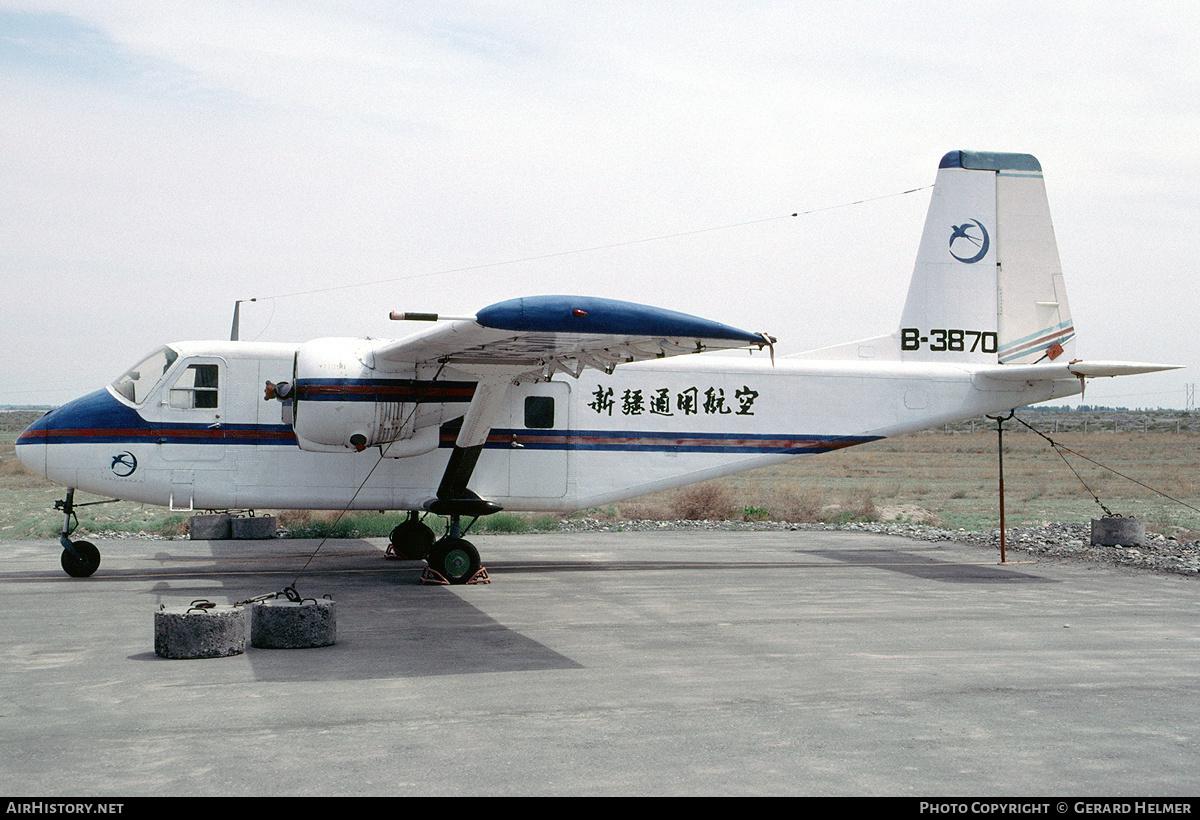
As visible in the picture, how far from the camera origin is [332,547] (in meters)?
17.6

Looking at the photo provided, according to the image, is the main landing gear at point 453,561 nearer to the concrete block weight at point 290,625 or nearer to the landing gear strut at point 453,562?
the landing gear strut at point 453,562

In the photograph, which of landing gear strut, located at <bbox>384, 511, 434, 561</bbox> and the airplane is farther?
landing gear strut, located at <bbox>384, 511, 434, 561</bbox>

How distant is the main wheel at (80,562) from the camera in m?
13.3

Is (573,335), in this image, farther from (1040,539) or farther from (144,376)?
(1040,539)

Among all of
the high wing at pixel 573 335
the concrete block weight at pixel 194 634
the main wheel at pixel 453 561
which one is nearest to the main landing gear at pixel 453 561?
the main wheel at pixel 453 561

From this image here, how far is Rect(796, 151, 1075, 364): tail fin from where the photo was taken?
1648 centimetres

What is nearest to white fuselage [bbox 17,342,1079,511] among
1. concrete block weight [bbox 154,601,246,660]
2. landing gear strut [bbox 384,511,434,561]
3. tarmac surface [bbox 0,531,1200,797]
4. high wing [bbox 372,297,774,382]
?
tarmac surface [bbox 0,531,1200,797]

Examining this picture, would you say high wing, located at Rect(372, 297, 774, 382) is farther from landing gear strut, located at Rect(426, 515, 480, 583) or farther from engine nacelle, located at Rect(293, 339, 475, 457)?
landing gear strut, located at Rect(426, 515, 480, 583)

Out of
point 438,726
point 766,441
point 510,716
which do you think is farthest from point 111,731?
point 766,441

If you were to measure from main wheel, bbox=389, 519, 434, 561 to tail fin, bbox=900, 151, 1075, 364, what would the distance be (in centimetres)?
825

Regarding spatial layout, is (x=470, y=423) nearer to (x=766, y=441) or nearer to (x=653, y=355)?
(x=653, y=355)

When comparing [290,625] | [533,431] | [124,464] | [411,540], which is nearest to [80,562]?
[124,464]

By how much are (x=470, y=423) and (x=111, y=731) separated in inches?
287

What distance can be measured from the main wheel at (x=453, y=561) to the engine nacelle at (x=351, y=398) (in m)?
1.57
